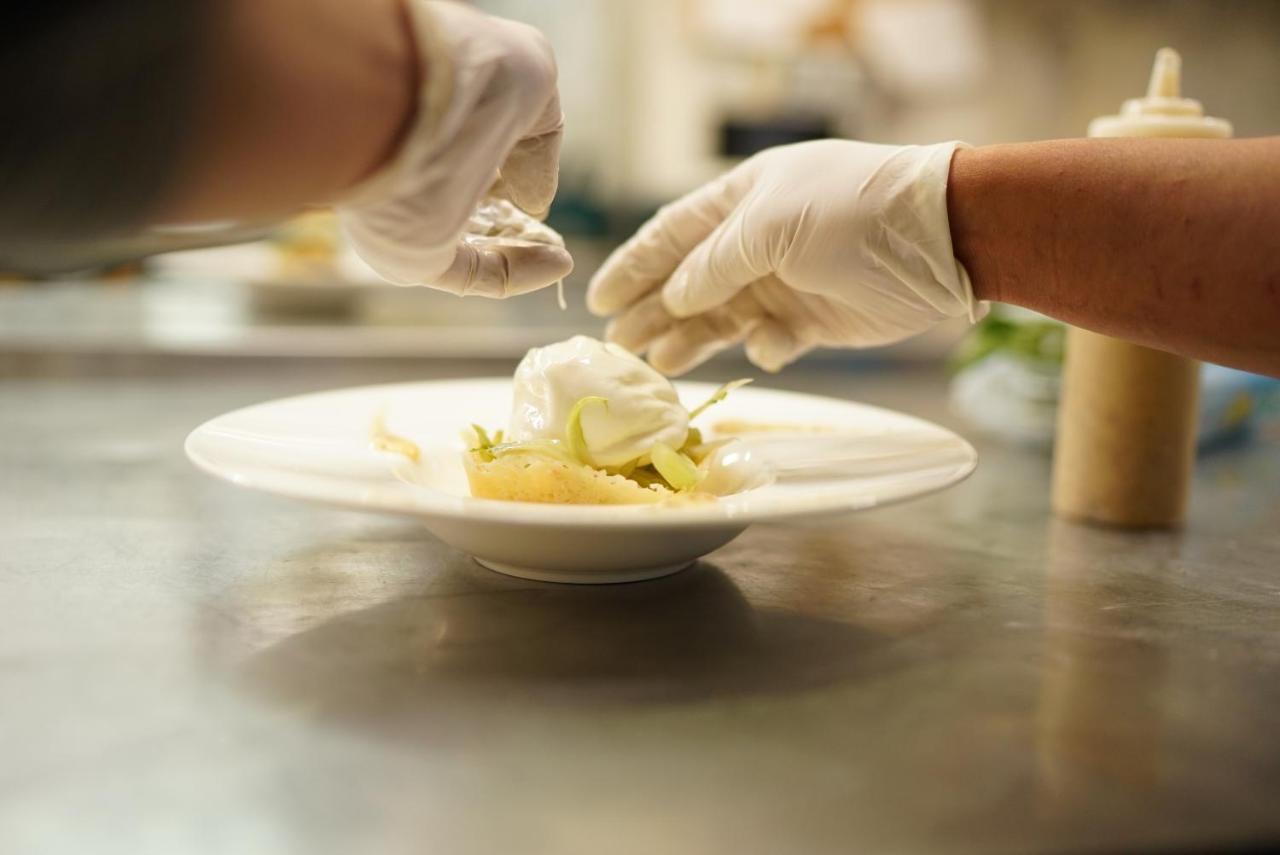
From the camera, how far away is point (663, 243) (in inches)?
44.6

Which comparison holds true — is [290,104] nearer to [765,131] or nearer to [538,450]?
[538,450]

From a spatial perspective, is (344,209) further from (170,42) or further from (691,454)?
(691,454)

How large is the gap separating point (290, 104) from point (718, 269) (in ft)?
1.67

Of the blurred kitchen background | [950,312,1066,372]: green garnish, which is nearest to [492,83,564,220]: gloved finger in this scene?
[950,312,1066,372]: green garnish

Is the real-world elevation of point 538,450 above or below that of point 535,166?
below

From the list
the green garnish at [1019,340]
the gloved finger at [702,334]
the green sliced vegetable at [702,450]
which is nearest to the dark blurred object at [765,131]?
the green garnish at [1019,340]

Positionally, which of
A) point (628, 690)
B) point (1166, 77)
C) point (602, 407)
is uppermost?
point (1166, 77)

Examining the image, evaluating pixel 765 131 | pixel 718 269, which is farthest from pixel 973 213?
pixel 765 131

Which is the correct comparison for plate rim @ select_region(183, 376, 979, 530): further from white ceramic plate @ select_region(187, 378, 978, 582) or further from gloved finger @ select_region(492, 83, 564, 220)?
gloved finger @ select_region(492, 83, 564, 220)

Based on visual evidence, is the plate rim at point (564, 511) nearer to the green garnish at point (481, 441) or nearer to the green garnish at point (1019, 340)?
the green garnish at point (481, 441)

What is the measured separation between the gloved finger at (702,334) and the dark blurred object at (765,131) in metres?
2.96

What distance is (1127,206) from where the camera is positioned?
823mm

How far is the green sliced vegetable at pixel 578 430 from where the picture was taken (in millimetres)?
842

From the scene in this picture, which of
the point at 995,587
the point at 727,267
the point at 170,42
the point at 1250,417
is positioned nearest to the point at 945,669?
the point at 995,587
